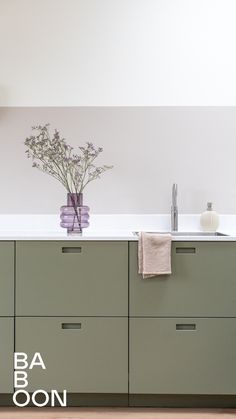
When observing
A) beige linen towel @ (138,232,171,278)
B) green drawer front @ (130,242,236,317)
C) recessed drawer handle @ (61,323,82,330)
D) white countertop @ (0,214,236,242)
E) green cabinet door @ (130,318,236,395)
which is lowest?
green cabinet door @ (130,318,236,395)

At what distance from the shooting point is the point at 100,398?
2.68 metres

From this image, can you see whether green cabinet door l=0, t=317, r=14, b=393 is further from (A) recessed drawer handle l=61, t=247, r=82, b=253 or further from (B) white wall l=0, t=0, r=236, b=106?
(B) white wall l=0, t=0, r=236, b=106

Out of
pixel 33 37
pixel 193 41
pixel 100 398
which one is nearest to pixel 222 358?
pixel 100 398

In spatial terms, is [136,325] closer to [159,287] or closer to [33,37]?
[159,287]

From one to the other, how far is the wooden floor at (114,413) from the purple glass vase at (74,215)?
1000 mm

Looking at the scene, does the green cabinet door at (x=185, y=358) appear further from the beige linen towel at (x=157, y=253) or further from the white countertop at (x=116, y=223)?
the white countertop at (x=116, y=223)

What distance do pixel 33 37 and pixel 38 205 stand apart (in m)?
1.10

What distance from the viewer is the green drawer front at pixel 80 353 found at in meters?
2.62

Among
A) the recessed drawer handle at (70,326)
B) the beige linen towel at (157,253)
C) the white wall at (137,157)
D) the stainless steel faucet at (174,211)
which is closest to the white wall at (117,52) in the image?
the white wall at (137,157)

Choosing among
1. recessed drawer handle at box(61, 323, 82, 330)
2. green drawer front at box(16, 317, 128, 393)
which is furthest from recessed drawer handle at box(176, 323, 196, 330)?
recessed drawer handle at box(61, 323, 82, 330)

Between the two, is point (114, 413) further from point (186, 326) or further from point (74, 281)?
point (74, 281)

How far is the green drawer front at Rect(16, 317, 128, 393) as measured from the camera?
262cm

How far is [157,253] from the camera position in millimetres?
2600

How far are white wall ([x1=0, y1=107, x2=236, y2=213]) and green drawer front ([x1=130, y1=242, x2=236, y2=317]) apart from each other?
60 centimetres
